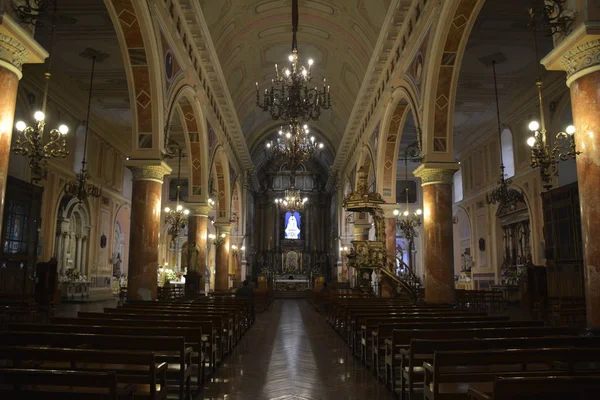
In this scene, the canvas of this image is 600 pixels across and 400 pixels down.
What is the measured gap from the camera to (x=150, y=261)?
1084 centimetres

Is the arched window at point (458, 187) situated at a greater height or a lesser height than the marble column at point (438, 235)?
greater

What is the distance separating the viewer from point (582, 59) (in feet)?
19.2

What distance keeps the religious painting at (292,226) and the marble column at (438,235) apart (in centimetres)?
2761

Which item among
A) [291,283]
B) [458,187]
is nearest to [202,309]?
[458,187]

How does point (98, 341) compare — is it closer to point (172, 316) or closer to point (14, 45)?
point (172, 316)

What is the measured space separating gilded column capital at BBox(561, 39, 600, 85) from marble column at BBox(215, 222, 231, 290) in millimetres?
18202

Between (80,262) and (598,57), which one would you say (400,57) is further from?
(80,262)

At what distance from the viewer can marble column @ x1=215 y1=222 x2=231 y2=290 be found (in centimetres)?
2219

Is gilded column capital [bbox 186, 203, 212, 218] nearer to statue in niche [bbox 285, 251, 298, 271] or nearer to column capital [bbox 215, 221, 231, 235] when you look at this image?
column capital [bbox 215, 221, 231, 235]

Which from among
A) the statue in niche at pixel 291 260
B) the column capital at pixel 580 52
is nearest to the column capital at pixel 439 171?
the column capital at pixel 580 52

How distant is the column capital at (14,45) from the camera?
5.20 meters

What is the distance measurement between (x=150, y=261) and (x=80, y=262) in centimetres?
929

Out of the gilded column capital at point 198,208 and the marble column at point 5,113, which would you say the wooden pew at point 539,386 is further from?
the gilded column capital at point 198,208

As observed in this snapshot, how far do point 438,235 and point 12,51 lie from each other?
9176 mm
